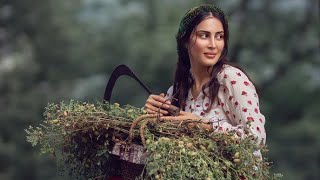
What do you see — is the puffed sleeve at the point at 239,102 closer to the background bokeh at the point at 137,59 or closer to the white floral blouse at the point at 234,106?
the white floral blouse at the point at 234,106

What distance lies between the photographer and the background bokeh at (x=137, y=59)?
8.27 meters

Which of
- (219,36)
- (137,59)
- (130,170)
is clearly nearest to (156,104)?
(130,170)

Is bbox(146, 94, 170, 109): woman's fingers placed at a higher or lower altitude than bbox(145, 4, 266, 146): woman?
lower

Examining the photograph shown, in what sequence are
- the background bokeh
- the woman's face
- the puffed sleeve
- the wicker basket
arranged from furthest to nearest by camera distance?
the background bokeh
the woman's face
the puffed sleeve
the wicker basket

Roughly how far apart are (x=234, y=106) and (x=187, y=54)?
1.02 feet

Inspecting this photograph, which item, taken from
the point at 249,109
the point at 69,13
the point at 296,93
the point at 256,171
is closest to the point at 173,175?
the point at 256,171

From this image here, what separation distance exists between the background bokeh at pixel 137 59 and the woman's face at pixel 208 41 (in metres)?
5.39

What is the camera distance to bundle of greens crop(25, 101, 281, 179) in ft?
6.51

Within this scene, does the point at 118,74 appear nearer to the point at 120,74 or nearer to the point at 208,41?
the point at 120,74

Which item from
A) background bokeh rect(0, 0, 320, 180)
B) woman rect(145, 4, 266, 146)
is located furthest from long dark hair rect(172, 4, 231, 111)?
background bokeh rect(0, 0, 320, 180)

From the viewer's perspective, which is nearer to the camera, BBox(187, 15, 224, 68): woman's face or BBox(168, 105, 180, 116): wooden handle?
BBox(168, 105, 180, 116): wooden handle

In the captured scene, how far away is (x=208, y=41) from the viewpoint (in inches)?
93.3

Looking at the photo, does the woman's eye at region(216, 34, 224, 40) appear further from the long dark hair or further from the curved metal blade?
the curved metal blade

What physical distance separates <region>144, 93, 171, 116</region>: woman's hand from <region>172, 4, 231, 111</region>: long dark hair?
0.60 ft
